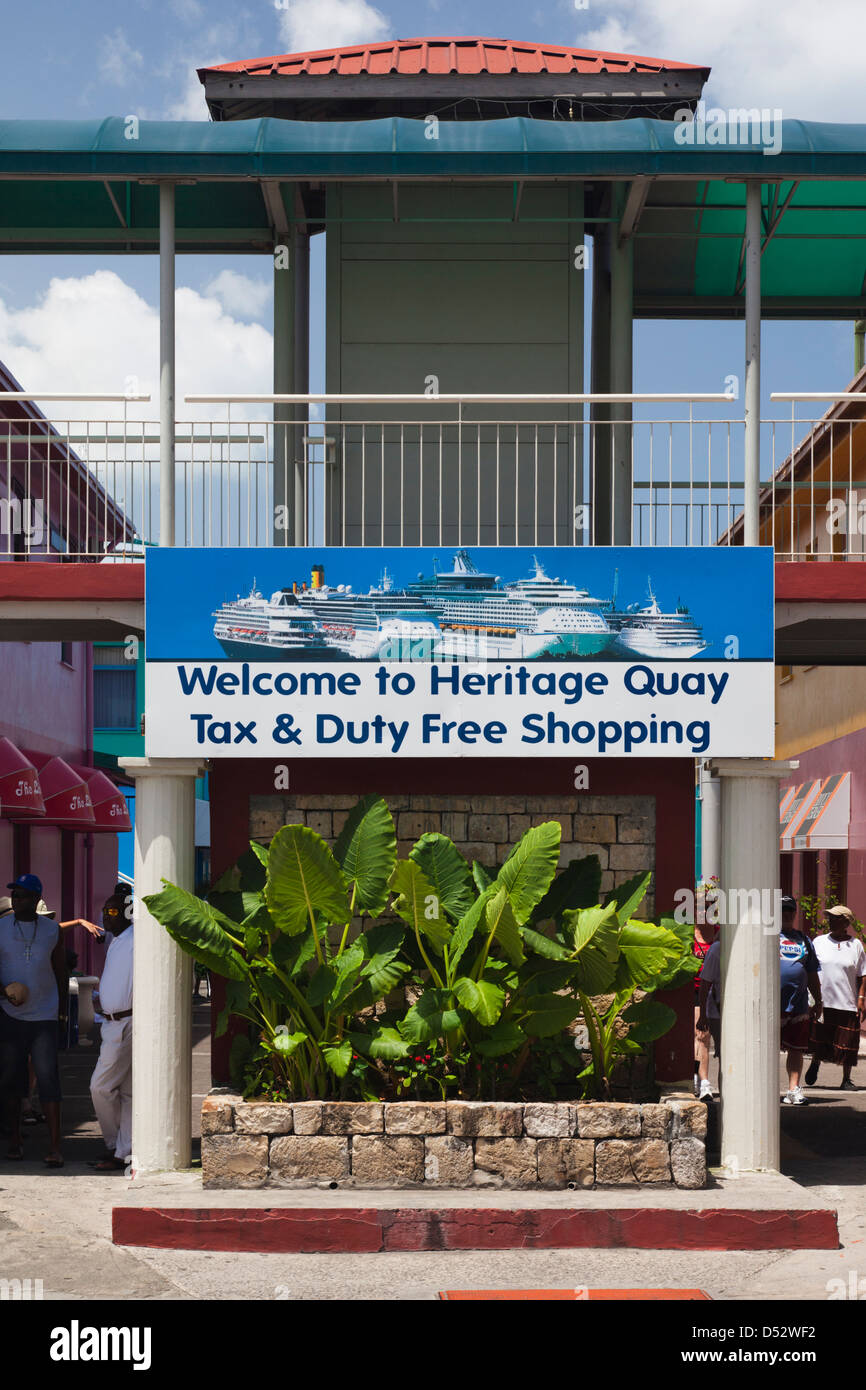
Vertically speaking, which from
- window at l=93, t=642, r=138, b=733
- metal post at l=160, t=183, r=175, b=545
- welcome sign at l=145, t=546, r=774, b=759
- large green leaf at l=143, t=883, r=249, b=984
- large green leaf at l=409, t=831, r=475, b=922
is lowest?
large green leaf at l=143, t=883, r=249, b=984

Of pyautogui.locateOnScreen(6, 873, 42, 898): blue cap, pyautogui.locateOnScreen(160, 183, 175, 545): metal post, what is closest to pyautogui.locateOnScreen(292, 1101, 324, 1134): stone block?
pyautogui.locateOnScreen(6, 873, 42, 898): blue cap

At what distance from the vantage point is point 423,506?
11.6m

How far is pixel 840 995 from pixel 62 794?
35.5 ft

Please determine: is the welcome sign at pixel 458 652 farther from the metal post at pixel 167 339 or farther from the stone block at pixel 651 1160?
the stone block at pixel 651 1160

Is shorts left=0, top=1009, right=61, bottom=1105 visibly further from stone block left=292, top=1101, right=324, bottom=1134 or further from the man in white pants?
stone block left=292, top=1101, right=324, bottom=1134

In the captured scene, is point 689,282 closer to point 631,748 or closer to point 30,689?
point 631,748

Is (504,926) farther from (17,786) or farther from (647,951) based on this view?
(17,786)

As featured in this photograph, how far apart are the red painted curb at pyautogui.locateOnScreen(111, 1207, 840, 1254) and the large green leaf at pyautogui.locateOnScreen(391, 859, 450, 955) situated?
1.67 meters

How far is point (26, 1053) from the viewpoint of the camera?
1083 centimetres

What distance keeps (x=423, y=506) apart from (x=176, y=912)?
3869 mm

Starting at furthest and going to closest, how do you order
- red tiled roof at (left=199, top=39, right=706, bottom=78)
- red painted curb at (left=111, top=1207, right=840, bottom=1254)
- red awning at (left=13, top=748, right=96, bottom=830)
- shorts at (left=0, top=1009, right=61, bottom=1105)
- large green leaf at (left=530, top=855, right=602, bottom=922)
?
1. red awning at (left=13, top=748, right=96, bottom=830)
2. red tiled roof at (left=199, top=39, right=706, bottom=78)
3. shorts at (left=0, top=1009, right=61, bottom=1105)
4. large green leaf at (left=530, top=855, right=602, bottom=922)
5. red painted curb at (left=111, top=1207, right=840, bottom=1254)

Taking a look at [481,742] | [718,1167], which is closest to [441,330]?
[481,742]

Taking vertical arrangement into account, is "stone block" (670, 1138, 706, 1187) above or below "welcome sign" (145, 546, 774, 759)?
below

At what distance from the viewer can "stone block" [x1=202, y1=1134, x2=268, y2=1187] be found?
9.05 m
